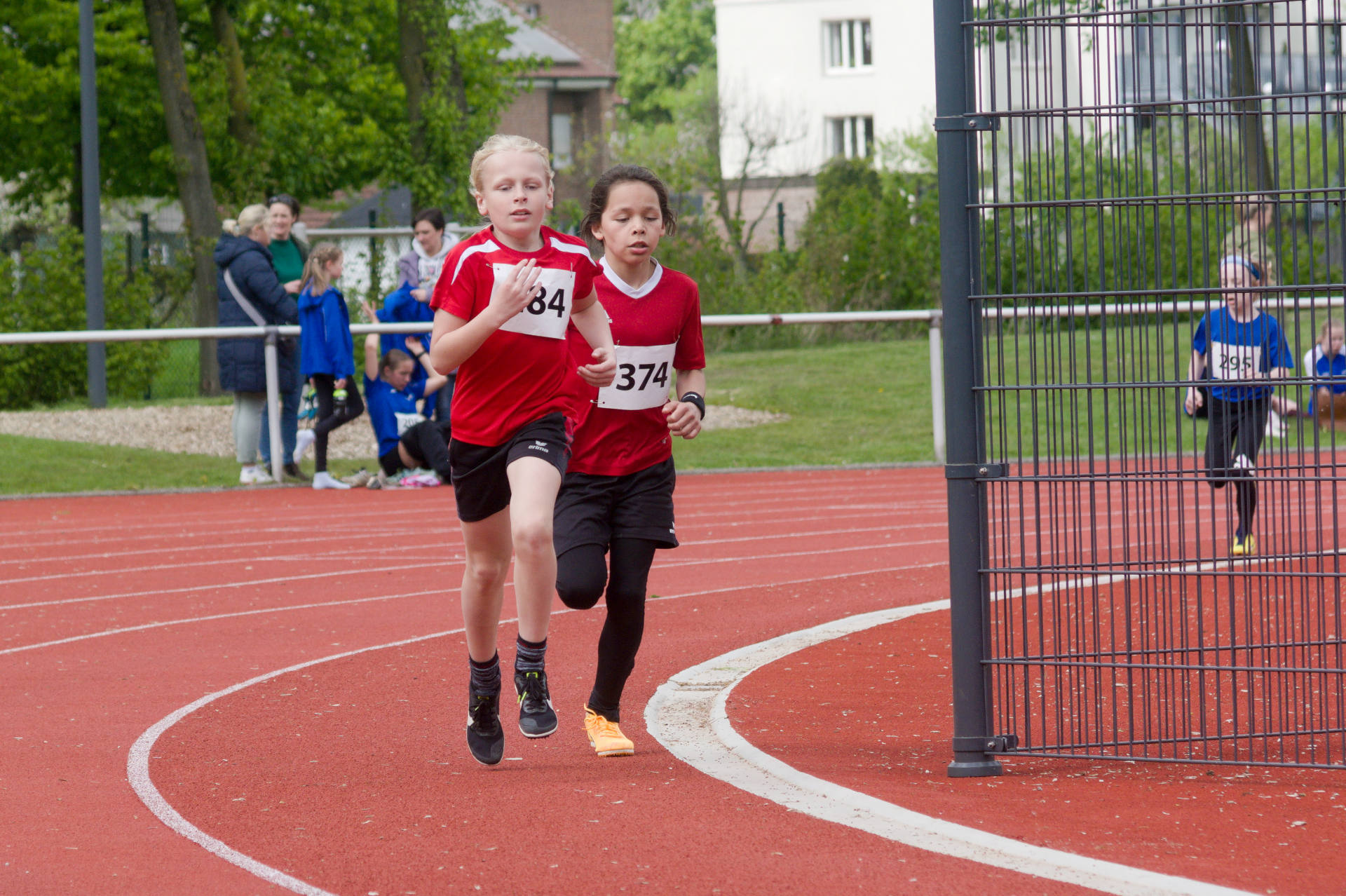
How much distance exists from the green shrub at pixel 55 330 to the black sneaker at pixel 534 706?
722 inches

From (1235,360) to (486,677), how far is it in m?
2.40

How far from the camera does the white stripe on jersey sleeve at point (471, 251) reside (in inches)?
200

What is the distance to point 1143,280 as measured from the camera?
16.2ft

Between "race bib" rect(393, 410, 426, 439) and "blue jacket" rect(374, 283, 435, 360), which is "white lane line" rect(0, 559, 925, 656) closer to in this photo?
"race bib" rect(393, 410, 426, 439)

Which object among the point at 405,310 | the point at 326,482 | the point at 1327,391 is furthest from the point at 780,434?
the point at 1327,391

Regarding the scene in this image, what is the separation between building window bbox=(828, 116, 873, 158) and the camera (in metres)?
64.8

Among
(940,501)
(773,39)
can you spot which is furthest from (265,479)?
(773,39)

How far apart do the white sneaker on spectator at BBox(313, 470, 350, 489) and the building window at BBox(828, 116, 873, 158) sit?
168 ft

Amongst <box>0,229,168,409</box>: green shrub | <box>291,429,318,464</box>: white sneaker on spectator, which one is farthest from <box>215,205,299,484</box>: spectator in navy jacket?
<box>0,229,168,409</box>: green shrub

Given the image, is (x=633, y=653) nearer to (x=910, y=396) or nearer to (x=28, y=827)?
(x=28, y=827)

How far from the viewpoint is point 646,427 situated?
5461 millimetres

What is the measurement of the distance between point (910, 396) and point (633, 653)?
1618cm

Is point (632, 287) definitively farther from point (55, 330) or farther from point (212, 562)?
point (55, 330)

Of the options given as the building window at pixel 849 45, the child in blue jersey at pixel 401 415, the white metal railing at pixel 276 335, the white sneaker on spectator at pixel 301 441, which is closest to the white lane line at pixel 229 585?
the child in blue jersey at pixel 401 415
